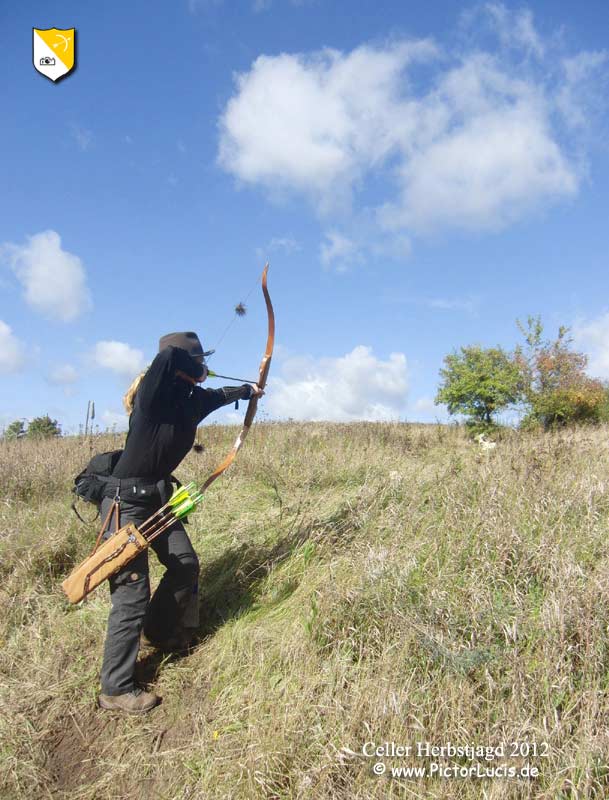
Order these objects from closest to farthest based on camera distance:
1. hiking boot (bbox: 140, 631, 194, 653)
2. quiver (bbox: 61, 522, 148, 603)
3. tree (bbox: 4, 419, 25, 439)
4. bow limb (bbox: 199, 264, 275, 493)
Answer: quiver (bbox: 61, 522, 148, 603), hiking boot (bbox: 140, 631, 194, 653), bow limb (bbox: 199, 264, 275, 493), tree (bbox: 4, 419, 25, 439)

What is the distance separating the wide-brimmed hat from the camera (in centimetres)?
420

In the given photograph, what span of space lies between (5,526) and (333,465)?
3.92 metres

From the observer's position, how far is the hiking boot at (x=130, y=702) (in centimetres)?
Answer: 352

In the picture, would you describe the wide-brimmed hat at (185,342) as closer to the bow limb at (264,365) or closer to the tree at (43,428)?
the bow limb at (264,365)

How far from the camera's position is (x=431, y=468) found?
603cm

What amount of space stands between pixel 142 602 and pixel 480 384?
18762 millimetres

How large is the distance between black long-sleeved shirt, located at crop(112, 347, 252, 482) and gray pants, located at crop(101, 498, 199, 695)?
294 mm

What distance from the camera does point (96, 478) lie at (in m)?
4.09

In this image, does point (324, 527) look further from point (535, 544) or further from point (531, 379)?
point (531, 379)

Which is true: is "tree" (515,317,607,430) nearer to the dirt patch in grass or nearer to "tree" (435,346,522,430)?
"tree" (435,346,522,430)

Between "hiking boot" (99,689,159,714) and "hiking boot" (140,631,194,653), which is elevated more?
"hiking boot" (140,631,194,653)

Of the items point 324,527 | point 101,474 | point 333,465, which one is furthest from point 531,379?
point 101,474

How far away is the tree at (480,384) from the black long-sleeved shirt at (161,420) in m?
16.8

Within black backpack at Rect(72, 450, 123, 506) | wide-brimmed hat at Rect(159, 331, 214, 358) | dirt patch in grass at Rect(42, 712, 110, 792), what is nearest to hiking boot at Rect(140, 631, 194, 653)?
dirt patch in grass at Rect(42, 712, 110, 792)
